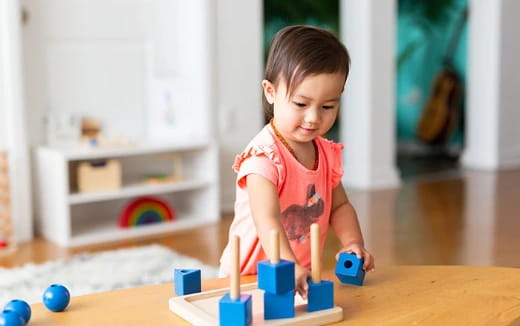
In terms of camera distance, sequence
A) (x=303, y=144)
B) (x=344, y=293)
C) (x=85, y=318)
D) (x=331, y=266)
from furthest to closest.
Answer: (x=331, y=266) → (x=303, y=144) → (x=344, y=293) → (x=85, y=318)

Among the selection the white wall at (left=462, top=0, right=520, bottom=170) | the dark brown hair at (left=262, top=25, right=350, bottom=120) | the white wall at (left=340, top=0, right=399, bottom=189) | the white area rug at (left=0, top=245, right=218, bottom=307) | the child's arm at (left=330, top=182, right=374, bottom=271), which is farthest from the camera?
the white wall at (left=462, top=0, right=520, bottom=170)

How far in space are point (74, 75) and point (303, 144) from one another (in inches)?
87.4

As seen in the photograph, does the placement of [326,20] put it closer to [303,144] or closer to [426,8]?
[426,8]

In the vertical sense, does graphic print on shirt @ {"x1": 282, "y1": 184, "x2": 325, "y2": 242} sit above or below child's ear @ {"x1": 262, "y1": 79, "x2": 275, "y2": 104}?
below

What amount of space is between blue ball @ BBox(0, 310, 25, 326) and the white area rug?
1.28 meters

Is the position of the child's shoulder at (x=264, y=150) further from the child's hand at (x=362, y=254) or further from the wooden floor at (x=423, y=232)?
the wooden floor at (x=423, y=232)

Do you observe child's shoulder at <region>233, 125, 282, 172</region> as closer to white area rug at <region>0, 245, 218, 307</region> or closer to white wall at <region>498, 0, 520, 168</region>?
white area rug at <region>0, 245, 218, 307</region>

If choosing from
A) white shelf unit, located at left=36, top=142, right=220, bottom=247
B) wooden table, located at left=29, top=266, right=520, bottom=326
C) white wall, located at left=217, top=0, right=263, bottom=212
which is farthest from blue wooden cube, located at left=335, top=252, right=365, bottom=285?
white wall, located at left=217, top=0, right=263, bottom=212

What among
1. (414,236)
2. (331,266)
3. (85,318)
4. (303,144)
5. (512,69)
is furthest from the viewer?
(512,69)

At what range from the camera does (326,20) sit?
5578 millimetres

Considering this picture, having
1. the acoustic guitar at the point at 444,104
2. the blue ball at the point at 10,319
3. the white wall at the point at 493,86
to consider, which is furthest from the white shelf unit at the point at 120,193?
the acoustic guitar at the point at 444,104

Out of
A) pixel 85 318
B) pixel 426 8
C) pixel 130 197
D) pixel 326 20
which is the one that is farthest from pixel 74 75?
pixel 426 8

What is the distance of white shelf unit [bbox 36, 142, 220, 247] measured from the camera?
2941 mm

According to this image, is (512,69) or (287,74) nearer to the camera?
(287,74)
